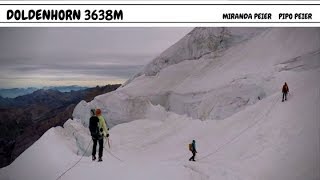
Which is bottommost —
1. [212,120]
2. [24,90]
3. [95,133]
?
[95,133]

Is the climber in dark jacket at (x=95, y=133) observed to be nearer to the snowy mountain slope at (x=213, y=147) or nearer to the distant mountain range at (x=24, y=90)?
the snowy mountain slope at (x=213, y=147)

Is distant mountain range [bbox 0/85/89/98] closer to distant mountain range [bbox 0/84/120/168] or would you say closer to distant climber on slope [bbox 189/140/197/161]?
distant mountain range [bbox 0/84/120/168]

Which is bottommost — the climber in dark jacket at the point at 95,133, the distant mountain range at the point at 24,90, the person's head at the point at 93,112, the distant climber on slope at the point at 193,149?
the distant climber on slope at the point at 193,149

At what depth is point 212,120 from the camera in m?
3.35

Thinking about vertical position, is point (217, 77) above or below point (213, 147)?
above

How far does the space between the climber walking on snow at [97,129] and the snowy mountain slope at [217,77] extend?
76 mm

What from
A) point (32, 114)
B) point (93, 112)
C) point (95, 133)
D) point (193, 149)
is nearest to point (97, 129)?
point (95, 133)

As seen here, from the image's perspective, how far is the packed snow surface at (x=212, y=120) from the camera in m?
3.20

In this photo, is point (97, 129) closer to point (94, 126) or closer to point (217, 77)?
point (94, 126)

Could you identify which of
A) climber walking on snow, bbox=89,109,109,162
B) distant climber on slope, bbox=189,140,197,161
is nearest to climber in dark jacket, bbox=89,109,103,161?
climber walking on snow, bbox=89,109,109,162

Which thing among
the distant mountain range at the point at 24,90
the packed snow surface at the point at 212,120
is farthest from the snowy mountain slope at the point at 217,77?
the distant mountain range at the point at 24,90

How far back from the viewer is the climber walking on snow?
10.7ft

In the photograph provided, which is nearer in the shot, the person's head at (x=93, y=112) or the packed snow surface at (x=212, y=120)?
the packed snow surface at (x=212, y=120)

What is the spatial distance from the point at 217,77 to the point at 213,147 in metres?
0.56
